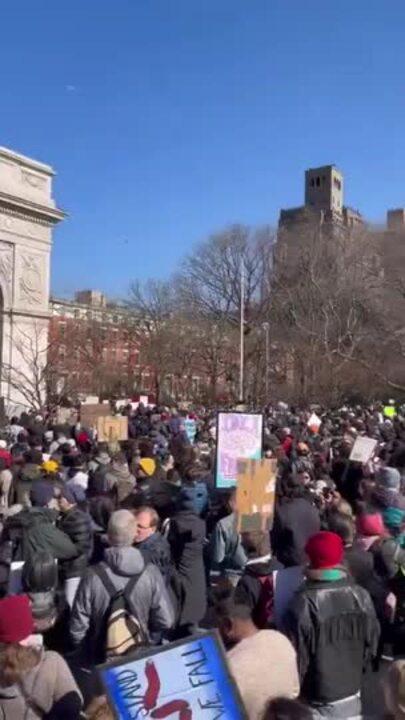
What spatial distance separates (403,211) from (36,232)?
180ft

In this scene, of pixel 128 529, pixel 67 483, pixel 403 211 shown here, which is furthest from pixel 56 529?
pixel 403 211

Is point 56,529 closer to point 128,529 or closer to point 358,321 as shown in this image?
point 128,529

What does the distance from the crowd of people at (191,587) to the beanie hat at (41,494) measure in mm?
13

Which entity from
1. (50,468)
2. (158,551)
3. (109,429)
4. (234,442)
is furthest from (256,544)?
(109,429)

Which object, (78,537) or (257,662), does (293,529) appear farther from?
(257,662)

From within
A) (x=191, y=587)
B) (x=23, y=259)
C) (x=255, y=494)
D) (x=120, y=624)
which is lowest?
(x=191, y=587)

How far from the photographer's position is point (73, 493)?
8.62 meters

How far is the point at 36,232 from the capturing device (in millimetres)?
31031

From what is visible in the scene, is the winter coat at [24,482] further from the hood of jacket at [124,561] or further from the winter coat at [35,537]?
the hood of jacket at [124,561]

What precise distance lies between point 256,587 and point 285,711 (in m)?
2.40

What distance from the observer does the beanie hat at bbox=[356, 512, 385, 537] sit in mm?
5957

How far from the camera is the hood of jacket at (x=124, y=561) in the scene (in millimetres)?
4723

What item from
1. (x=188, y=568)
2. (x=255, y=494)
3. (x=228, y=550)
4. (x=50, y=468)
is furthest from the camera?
(x=50, y=468)

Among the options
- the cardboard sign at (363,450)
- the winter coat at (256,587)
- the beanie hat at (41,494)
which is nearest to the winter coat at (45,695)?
the winter coat at (256,587)
